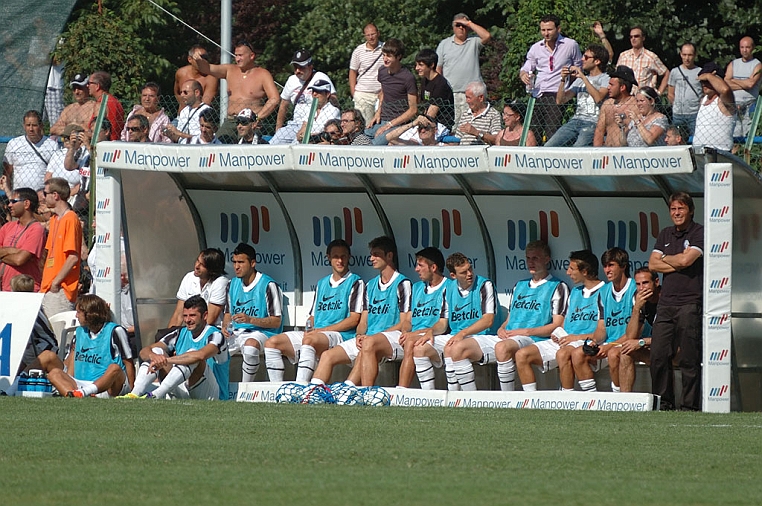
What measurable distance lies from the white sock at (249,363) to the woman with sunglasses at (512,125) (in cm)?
302

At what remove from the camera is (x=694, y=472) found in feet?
22.4

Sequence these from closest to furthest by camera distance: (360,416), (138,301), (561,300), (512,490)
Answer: (512,490) < (360,416) < (561,300) < (138,301)

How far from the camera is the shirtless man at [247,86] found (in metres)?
14.5

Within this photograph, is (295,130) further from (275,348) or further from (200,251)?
(275,348)

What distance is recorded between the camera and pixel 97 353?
1159 cm

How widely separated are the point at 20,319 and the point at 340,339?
2.87 meters

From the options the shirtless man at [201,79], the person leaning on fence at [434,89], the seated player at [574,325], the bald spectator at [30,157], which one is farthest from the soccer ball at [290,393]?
the bald spectator at [30,157]

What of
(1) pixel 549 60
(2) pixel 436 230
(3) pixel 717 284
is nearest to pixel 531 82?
(1) pixel 549 60

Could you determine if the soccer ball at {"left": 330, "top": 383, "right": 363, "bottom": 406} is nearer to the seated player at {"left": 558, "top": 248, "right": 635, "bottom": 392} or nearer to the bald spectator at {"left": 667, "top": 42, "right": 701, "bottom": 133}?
the seated player at {"left": 558, "top": 248, "right": 635, "bottom": 392}

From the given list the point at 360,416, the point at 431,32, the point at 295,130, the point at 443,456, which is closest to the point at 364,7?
the point at 431,32

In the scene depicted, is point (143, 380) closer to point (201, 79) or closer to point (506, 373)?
point (506, 373)

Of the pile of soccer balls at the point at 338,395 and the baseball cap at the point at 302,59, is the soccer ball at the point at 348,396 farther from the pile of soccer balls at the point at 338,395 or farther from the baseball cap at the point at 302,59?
the baseball cap at the point at 302,59

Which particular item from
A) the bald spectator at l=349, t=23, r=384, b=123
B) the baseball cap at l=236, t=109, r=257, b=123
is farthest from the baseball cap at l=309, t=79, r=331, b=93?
the bald spectator at l=349, t=23, r=384, b=123

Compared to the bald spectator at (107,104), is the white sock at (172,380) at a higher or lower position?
lower
